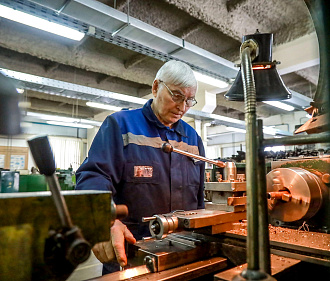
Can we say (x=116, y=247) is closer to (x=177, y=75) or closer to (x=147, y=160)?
(x=147, y=160)

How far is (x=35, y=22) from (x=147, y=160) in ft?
4.99

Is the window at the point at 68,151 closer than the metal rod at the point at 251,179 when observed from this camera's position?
No

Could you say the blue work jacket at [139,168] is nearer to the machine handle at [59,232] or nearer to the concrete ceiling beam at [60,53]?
the machine handle at [59,232]

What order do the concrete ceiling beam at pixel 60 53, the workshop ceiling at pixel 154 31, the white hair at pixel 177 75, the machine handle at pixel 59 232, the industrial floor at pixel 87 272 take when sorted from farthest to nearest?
the concrete ceiling beam at pixel 60 53, the industrial floor at pixel 87 272, the workshop ceiling at pixel 154 31, the white hair at pixel 177 75, the machine handle at pixel 59 232

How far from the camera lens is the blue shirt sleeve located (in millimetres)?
1186

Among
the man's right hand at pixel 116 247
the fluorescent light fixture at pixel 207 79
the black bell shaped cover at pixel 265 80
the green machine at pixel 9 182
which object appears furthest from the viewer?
the green machine at pixel 9 182

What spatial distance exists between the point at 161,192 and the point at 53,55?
9.63ft

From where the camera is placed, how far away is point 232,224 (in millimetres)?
906

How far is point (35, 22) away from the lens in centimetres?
202

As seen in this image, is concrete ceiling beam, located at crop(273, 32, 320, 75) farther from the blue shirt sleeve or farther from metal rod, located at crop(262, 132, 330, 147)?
metal rod, located at crop(262, 132, 330, 147)

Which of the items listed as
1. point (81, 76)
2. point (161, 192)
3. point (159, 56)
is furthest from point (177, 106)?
point (81, 76)

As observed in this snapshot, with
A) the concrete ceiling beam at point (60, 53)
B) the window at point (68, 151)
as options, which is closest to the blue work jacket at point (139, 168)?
the concrete ceiling beam at point (60, 53)

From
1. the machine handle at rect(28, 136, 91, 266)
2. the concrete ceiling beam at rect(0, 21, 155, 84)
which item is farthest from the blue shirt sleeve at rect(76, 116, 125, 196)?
the concrete ceiling beam at rect(0, 21, 155, 84)

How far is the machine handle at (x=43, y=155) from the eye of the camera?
382 millimetres
